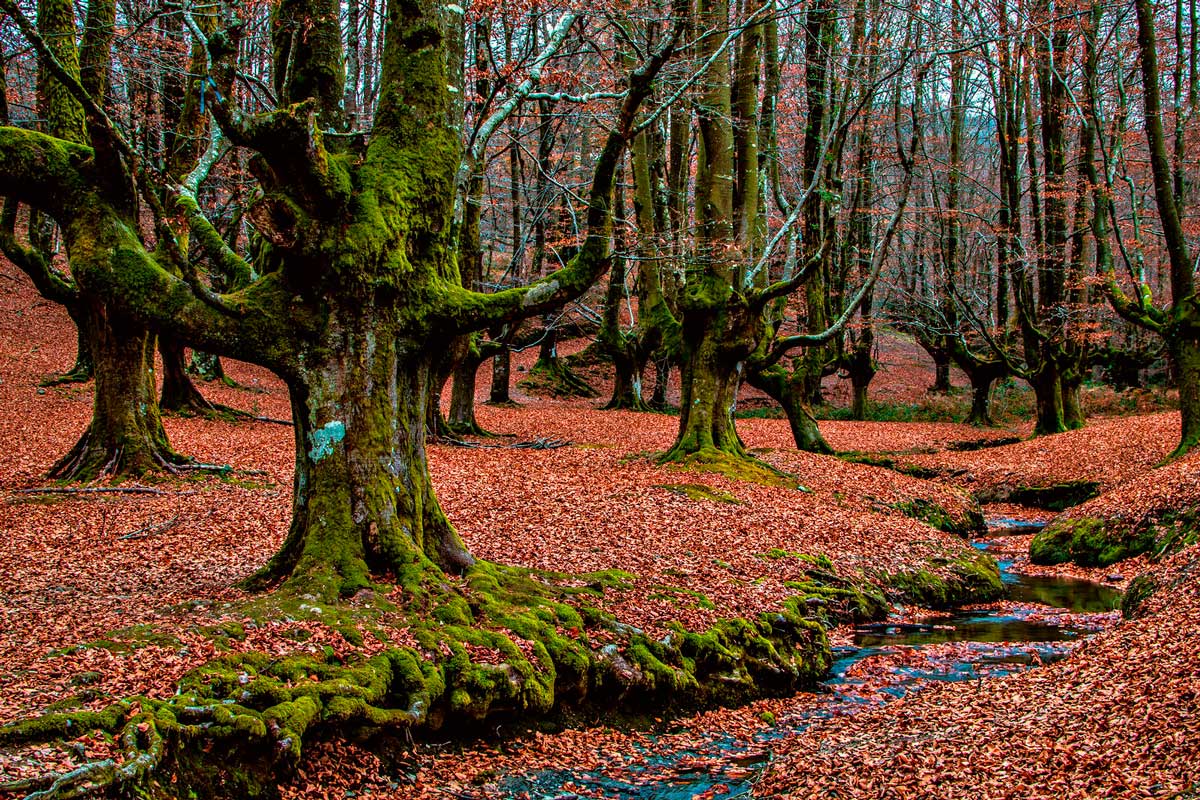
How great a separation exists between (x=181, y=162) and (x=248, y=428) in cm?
630

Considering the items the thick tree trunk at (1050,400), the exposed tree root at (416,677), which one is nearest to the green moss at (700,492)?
the exposed tree root at (416,677)

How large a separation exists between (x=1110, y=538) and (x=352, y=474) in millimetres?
10452

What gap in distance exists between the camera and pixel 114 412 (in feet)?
36.9

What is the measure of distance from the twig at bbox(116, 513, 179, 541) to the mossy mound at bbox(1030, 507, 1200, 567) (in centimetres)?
1169

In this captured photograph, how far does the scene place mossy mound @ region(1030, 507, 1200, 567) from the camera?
33.4ft

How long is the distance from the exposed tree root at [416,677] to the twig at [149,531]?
3574mm

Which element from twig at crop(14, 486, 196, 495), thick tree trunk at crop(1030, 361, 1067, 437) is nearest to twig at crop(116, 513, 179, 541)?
twig at crop(14, 486, 196, 495)

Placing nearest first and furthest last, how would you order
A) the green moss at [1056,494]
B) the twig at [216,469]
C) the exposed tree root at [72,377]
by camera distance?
1. the twig at [216,469]
2. the green moss at [1056,494]
3. the exposed tree root at [72,377]

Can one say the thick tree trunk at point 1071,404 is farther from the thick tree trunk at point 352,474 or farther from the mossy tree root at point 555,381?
the thick tree trunk at point 352,474

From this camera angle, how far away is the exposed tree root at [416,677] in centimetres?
403

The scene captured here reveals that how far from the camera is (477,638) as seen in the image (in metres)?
5.92

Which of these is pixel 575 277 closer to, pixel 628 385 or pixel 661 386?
pixel 628 385

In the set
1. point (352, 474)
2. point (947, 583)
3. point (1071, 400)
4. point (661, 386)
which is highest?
point (661, 386)

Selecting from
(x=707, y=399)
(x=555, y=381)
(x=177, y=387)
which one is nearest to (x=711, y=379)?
(x=707, y=399)
